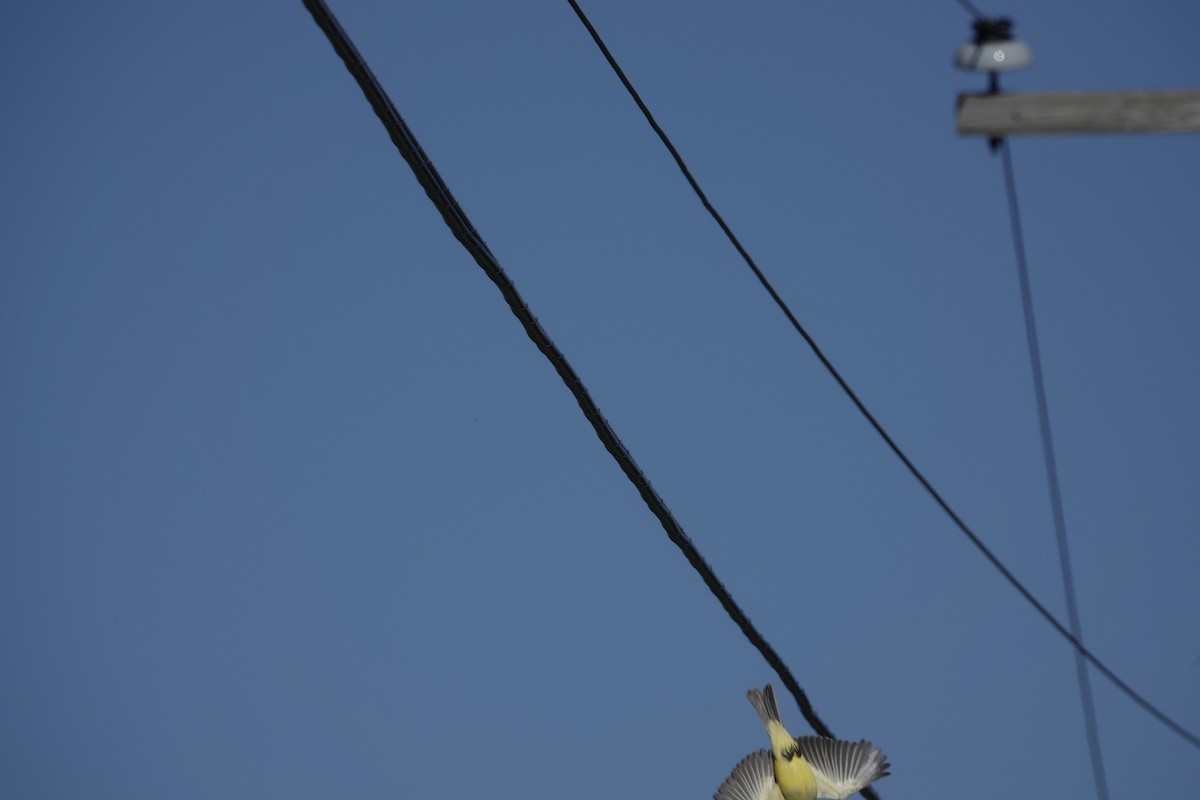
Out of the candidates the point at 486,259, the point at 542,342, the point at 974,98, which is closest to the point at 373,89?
the point at 486,259

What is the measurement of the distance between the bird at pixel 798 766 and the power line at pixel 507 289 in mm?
2224

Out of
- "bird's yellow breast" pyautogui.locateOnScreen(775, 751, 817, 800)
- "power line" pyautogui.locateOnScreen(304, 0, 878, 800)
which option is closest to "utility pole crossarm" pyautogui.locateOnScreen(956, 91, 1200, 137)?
"power line" pyautogui.locateOnScreen(304, 0, 878, 800)

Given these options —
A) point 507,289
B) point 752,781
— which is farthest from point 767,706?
point 507,289

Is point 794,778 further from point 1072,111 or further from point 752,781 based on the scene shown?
point 1072,111

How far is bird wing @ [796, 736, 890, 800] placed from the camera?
11406 mm

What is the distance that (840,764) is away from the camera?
11492 mm

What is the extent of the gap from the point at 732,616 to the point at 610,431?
1.49 m

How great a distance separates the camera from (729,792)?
38.3 ft

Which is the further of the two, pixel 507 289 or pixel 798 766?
pixel 798 766

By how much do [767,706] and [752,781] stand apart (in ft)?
1.74

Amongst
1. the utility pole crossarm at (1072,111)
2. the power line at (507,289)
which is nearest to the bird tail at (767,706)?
the power line at (507,289)

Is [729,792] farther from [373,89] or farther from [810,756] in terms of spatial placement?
[373,89]

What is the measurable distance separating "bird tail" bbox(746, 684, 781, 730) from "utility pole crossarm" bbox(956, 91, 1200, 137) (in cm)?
523

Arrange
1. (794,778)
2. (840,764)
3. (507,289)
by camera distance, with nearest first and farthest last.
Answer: (507,289), (794,778), (840,764)
